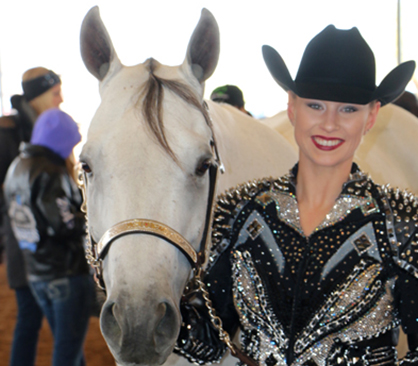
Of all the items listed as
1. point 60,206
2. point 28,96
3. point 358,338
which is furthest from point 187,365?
point 28,96

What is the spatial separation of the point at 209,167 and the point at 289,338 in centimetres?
46

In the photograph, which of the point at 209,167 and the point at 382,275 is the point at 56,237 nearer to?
the point at 209,167

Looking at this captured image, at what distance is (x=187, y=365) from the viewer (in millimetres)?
1332

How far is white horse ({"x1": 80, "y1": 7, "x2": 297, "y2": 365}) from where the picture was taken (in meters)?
0.95

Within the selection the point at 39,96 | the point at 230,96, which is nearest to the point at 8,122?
the point at 39,96

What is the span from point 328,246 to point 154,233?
398 mm

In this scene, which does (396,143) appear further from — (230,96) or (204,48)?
(204,48)

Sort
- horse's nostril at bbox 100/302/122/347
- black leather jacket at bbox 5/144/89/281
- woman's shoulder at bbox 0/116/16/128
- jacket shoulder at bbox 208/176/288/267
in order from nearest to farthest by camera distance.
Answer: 1. horse's nostril at bbox 100/302/122/347
2. jacket shoulder at bbox 208/176/288/267
3. black leather jacket at bbox 5/144/89/281
4. woman's shoulder at bbox 0/116/16/128

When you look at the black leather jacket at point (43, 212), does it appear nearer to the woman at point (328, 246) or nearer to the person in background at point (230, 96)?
the person in background at point (230, 96)

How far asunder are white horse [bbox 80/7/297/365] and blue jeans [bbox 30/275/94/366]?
1.37 meters

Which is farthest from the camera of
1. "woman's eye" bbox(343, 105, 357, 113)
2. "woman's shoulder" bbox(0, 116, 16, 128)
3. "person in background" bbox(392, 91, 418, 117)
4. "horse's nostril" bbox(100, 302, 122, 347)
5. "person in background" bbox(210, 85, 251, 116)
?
"person in background" bbox(392, 91, 418, 117)

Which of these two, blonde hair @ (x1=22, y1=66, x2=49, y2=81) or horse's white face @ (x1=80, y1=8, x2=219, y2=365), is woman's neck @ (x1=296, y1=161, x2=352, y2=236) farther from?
blonde hair @ (x1=22, y1=66, x2=49, y2=81)

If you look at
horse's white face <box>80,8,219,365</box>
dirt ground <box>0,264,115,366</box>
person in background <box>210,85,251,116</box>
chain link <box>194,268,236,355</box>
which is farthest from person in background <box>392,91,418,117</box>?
dirt ground <box>0,264,115,366</box>

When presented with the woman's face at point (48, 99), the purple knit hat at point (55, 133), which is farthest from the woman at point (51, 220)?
the woman's face at point (48, 99)
